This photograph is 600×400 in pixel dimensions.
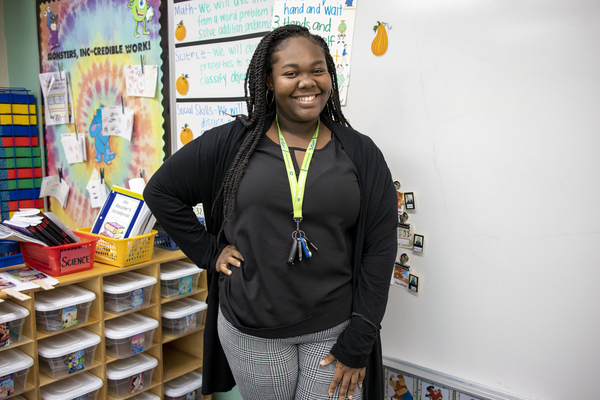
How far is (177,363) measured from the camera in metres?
2.17

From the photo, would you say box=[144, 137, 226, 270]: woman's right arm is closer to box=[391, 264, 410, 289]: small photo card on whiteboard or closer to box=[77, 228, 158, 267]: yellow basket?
box=[77, 228, 158, 267]: yellow basket

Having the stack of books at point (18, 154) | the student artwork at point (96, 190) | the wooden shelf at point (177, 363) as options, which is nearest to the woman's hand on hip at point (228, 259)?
the wooden shelf at point (177, 363)

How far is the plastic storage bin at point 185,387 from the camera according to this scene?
2.06 metres

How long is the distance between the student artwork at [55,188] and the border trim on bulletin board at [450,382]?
2.42m

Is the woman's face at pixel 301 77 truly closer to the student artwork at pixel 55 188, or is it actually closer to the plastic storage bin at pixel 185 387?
the plastic storage bin at pixel 185 387

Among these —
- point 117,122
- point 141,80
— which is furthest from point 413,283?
point 117,122

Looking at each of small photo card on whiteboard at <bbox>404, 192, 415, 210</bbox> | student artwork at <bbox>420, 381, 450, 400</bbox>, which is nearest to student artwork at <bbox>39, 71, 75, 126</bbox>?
small photo card on whiteboard at <bbox>404, 192, 415, 210</bbox>

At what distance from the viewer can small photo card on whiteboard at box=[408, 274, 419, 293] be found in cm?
163

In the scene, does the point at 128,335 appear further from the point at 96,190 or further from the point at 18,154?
the point at 18,154

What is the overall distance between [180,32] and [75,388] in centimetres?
167

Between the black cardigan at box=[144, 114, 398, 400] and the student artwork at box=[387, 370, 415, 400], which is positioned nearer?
the black cardigan at box=[144, 114, 398, 400]

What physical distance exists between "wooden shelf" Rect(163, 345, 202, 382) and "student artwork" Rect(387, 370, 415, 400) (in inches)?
37.0

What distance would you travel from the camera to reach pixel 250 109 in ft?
4.47

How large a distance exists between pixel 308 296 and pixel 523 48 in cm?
99
